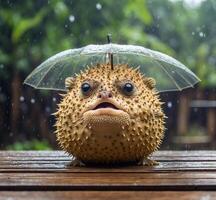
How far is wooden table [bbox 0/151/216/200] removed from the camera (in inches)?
37.3

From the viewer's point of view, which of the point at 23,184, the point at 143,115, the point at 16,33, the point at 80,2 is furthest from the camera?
the point at 80,2

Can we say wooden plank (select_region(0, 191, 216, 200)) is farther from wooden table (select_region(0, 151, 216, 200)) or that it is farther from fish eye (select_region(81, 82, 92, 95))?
fish eye (select_region(81, 82, 92, 95))

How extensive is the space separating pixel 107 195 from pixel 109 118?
249 millimetres

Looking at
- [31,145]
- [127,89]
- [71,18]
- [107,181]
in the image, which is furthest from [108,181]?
[71,18]

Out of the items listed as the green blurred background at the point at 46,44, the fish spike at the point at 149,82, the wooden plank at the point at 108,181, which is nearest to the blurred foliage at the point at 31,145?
the green blurred background at the point at 46,44

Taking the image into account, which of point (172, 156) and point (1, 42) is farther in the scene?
point (1, 42)

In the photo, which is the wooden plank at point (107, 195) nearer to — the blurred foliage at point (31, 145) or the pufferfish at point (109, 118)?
the pufferfish at point (109, 118)

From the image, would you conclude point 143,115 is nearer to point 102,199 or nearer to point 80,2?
point 102,199

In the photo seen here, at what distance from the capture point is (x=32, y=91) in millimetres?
3715

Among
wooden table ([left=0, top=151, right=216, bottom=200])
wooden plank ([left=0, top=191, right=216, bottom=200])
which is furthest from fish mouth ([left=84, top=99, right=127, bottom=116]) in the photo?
wooden plank ([left=0, top=191, right=216, bottom=200])

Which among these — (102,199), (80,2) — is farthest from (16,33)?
(102,199)

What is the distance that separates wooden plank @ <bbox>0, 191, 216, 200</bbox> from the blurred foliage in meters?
2.61

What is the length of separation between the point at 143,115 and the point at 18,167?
30cm

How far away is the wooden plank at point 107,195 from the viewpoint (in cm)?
92
